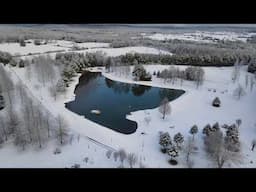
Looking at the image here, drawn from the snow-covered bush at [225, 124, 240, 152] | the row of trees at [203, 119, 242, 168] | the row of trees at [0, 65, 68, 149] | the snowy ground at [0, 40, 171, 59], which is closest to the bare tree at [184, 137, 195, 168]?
the row of trees at [203, 119, 242, 168]

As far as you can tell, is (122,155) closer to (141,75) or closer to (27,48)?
(141,75)

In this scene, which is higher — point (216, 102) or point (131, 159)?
point (216, 102)

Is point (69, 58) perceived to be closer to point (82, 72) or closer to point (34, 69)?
point (82, 72)

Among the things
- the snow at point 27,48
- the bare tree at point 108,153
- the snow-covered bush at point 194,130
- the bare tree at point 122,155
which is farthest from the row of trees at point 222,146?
the snow at point 27,48

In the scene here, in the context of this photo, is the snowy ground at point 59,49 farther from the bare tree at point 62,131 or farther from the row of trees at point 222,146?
the row of trees at point 222,146

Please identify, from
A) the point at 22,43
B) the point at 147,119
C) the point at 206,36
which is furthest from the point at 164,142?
the point at 206,36
